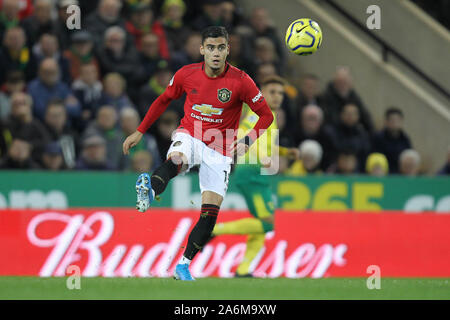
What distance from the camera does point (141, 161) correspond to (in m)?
13.8

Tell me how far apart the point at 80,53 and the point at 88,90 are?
609 mm

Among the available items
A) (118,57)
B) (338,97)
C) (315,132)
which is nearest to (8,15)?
(118,57)

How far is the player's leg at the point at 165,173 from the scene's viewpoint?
343 inches

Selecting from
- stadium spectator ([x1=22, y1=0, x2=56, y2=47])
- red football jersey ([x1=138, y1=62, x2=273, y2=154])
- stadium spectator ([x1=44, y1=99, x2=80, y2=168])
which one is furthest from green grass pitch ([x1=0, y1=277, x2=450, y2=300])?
stadium spectator ([x1=22, y1=0, x2=56, y2=47])

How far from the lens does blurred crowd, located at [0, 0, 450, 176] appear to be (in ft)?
44.7

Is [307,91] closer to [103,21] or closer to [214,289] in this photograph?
Result: [103,21]

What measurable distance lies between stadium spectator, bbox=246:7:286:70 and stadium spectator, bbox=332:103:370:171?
146 cm

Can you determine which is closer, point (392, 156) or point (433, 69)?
point (392, 156)

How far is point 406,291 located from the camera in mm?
9758

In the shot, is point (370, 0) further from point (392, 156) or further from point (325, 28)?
point (392, 156)

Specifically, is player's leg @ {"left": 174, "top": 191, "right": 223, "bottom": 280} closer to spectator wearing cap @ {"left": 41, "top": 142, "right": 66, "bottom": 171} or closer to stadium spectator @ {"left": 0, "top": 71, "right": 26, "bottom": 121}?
spectator wearing cap @ {"left": 41, "top": 142, "right": 66, "bottom": 171}

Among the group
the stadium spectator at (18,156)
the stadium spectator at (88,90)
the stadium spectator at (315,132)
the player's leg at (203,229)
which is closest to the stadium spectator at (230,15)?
the stadium spectator at (315,132)
